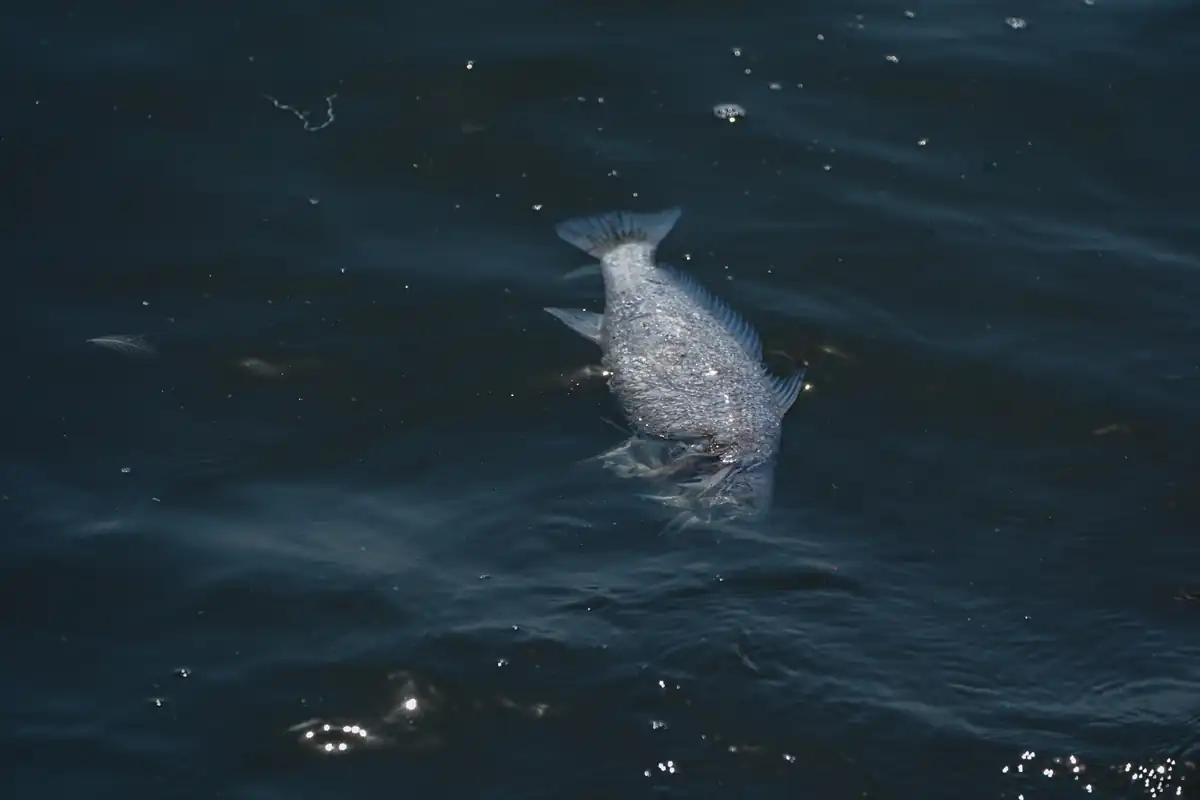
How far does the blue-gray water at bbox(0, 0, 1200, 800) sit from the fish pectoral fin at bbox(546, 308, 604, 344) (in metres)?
0.10

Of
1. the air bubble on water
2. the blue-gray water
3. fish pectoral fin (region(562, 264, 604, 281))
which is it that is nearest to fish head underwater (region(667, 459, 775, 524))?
the blue-gray water

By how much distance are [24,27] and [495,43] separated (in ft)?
10.9

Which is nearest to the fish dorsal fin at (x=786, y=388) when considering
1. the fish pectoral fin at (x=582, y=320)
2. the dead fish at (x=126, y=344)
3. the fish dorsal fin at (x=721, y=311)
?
the fish dorsal fin at (x=721, y=311)

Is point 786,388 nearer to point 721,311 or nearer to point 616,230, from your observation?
point 721,311

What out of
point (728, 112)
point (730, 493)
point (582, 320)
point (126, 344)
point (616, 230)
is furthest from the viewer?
point (728, 112)

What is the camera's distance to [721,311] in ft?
29.9

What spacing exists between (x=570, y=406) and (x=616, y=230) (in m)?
1.51

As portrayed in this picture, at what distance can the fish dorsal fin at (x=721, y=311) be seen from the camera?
8.93 meters

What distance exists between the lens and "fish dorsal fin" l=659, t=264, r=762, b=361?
8.93m

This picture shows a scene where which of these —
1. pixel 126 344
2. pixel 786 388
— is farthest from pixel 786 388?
pixel 126 344

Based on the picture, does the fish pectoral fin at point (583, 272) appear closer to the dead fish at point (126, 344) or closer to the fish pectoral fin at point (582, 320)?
the fish pectoral fin at point (582, 320)

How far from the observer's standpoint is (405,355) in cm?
888

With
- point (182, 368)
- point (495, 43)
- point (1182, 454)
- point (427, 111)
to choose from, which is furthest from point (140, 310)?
point (1182, 454)

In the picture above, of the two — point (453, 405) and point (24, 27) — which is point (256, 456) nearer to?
point (453, 405)
